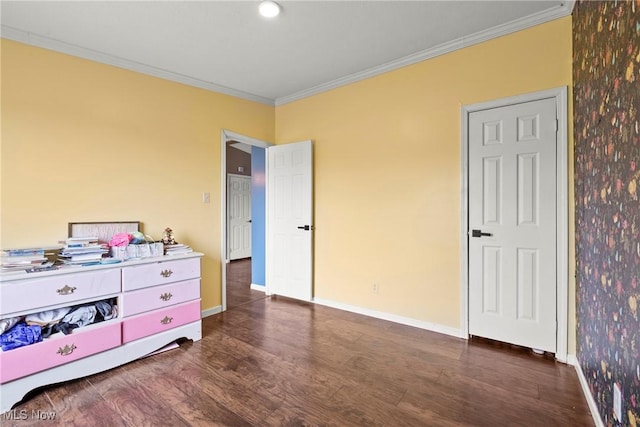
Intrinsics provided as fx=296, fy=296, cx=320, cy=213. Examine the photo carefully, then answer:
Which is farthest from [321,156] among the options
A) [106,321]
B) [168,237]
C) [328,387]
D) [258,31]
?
[106,321]

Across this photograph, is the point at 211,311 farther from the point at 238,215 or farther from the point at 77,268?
the point at 238,215

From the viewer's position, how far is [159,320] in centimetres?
247

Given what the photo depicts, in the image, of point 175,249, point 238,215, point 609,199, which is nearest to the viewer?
point 609,199

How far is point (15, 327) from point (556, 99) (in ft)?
13.4

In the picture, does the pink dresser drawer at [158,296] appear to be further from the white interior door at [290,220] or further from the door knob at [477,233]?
the door knob at [477,233]

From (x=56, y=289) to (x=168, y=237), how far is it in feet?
3.35

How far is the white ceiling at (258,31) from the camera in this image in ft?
6.93

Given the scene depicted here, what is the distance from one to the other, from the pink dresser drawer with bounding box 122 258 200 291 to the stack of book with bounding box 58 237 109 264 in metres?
0.25

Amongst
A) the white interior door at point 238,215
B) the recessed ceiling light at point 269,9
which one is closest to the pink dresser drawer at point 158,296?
the recessed ceiling light at point 269,9

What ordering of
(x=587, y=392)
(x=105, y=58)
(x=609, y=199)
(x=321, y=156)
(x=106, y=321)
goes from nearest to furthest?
(x=609, y=199)
(x=587, y=392)
(x=106, y=321)
(x=105, y=58)
(x=321, y=156)

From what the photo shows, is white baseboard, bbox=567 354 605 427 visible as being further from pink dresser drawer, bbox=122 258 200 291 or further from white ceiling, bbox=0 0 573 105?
pink dresser drawer, bbox=122 258 200 291

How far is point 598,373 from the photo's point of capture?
5.26 feet

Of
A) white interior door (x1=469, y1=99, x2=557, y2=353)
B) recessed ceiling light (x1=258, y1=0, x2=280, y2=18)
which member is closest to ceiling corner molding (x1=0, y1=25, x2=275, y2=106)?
recessed ceiling light (x1=258, y1=0, x2=280, y2=18)

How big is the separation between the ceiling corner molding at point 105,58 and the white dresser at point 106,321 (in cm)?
181
